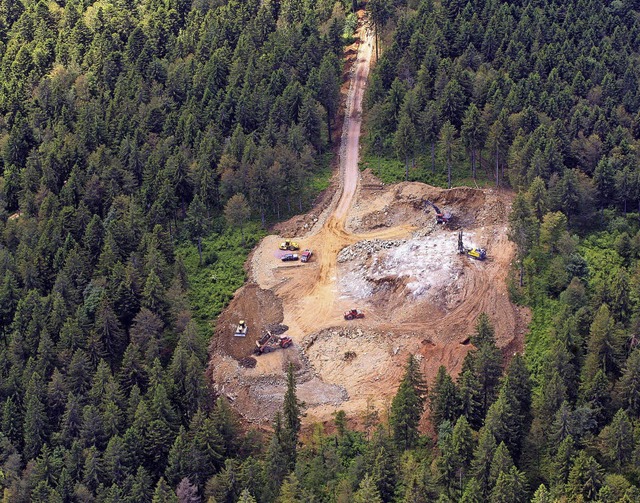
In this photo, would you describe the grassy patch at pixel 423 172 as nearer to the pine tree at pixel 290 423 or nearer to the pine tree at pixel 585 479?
the pine tree at pixel 290 423

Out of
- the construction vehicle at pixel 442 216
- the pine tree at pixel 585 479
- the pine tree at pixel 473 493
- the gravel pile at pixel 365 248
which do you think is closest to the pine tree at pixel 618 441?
the pine tree at pixel 585 479

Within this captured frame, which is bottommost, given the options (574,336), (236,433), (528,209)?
(236,433)

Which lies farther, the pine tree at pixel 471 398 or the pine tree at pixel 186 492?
the pine tree at pixel 471 398

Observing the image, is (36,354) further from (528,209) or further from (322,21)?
(322,21)

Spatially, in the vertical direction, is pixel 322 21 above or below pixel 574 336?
above

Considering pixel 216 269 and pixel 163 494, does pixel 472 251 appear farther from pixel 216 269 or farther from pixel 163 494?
pixel 163 494

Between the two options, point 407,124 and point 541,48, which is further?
point 541,48

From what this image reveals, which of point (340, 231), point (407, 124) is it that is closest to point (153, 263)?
point (340, 231)
